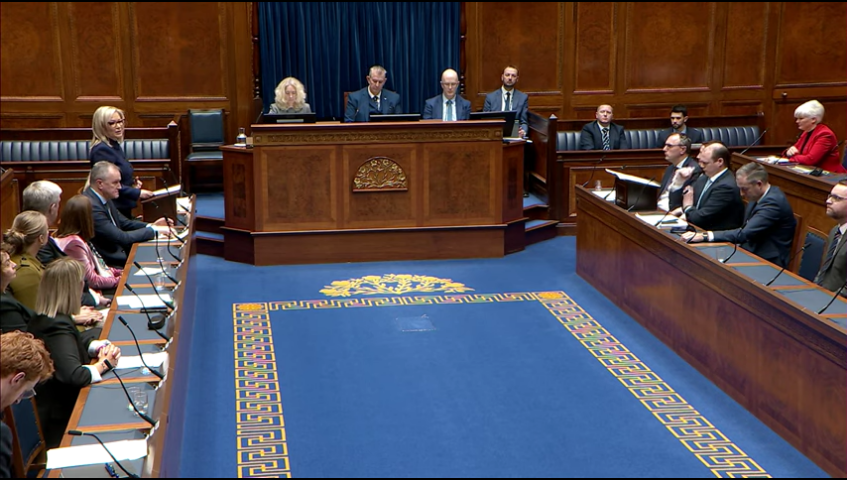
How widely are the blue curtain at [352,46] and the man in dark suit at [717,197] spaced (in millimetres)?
5326

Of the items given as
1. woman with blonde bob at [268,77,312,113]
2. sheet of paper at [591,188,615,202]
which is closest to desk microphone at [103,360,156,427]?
sheet of paper at [591,188,615,202]

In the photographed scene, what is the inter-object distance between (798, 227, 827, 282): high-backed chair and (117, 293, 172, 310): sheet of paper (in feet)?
13.1

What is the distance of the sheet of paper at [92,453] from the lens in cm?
333

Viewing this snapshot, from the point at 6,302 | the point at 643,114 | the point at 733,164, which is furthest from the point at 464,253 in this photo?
the point at 6,302

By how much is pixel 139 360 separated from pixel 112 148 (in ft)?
10.9

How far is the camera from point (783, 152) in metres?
10.1

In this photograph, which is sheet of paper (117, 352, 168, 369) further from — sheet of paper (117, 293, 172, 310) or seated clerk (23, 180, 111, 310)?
seated clerk (23, 180, 111, 310)

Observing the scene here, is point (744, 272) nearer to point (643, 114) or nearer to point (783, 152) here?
point (783, 152)

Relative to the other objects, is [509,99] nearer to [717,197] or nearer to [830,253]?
[717,197]

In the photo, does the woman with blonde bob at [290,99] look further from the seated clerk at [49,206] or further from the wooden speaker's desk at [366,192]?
the seated clerk at [49,206]

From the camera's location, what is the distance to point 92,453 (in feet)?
11.2

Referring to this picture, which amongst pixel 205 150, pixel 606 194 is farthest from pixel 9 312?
pixel 205 150

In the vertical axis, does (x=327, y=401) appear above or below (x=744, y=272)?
below

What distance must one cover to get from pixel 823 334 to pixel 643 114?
26.4 ft
